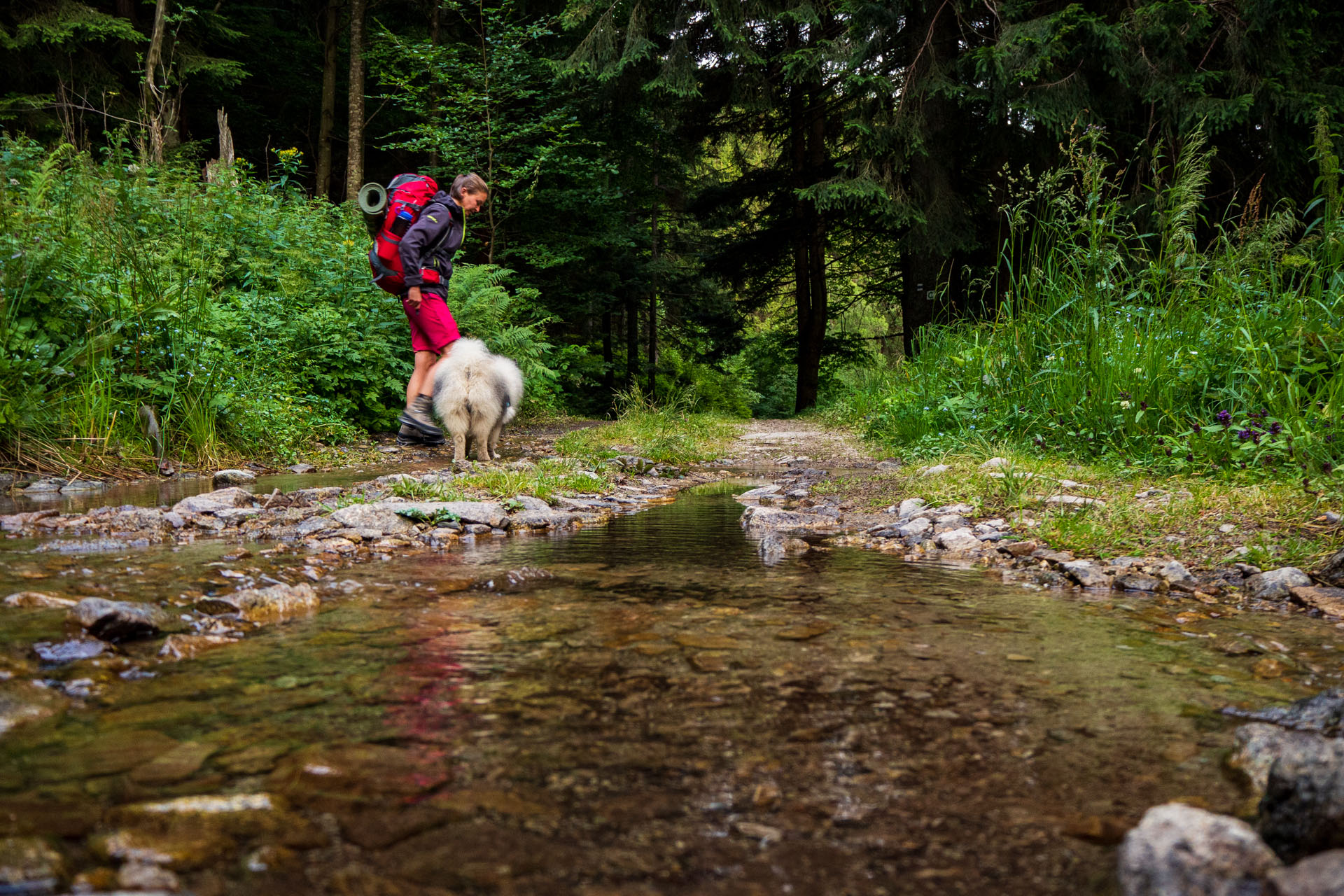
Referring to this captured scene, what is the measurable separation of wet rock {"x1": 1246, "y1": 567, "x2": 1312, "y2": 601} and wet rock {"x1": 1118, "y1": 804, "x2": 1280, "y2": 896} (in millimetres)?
2048

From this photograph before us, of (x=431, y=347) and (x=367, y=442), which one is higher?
(x=431, y=347)

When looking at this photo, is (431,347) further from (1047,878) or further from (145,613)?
(1047,878)

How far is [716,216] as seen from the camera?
20.5 metres

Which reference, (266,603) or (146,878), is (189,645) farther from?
(146,878)

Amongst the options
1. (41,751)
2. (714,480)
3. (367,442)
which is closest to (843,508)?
(714,480)

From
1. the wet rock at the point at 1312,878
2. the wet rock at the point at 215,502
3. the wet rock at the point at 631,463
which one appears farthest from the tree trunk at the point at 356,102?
the wet rock at the point at 1312,878

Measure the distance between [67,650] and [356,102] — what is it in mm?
14715

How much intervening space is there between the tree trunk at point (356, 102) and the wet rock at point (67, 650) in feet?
44.8

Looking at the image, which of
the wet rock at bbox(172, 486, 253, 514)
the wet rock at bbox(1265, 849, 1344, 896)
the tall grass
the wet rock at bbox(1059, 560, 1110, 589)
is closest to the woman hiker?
the wet rock at bbox(172, 486, 253, 514)

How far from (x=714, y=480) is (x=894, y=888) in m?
5.81

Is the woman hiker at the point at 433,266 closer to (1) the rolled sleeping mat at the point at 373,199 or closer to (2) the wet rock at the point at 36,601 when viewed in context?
(1) the rolled sleeping mat at the point at 373,199

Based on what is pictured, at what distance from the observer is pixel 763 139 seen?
20406mm

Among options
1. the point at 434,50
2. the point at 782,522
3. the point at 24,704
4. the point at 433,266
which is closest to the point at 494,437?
the point at 433,266

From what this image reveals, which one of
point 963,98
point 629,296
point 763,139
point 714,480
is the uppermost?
point 763,139
